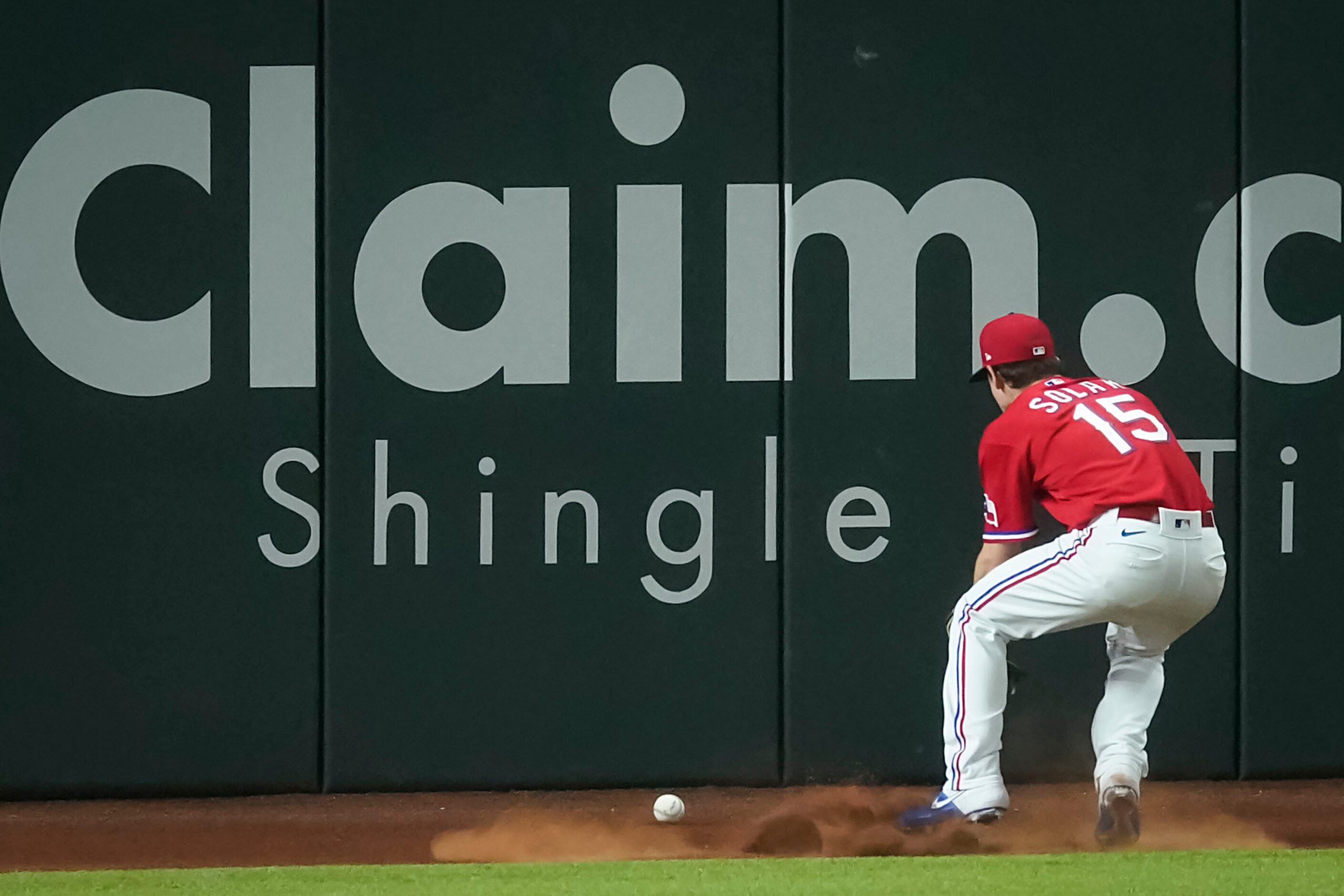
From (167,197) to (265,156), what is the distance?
399 millimetres

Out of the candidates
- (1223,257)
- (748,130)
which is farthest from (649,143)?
(1223,257)

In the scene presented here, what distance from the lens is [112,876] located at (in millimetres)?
3783

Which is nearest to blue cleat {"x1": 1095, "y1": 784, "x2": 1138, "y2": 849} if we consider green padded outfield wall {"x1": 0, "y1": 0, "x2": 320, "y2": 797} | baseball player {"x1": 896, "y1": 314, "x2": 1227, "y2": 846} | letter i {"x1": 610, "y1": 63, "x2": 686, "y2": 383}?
baseball player {"x1": 896, "y1": 314, "x2": 1227, "y2": 846}

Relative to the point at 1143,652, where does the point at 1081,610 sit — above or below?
above

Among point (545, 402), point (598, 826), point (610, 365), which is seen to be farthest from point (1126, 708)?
point (545, 402)

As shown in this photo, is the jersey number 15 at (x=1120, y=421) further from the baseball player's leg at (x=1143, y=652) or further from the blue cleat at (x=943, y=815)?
the blue cleat at (x=943, y=815)

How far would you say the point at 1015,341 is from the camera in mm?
4082

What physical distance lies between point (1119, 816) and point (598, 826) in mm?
1712

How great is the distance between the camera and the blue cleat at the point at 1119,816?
3.80 m

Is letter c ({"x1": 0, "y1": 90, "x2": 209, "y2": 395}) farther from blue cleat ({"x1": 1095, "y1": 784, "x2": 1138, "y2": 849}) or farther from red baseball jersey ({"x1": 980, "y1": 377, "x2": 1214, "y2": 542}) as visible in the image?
blue cleat ({"x1": 1095, "y1": 784, "x2": 1138, "y2": 849})

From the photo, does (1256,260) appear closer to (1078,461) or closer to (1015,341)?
(1015,341)

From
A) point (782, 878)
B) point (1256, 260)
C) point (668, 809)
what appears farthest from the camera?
point (1256, 260)

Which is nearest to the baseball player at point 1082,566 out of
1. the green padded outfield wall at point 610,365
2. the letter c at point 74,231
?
the green padded outfield wall at point 610,365

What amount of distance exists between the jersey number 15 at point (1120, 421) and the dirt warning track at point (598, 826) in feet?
4.07
